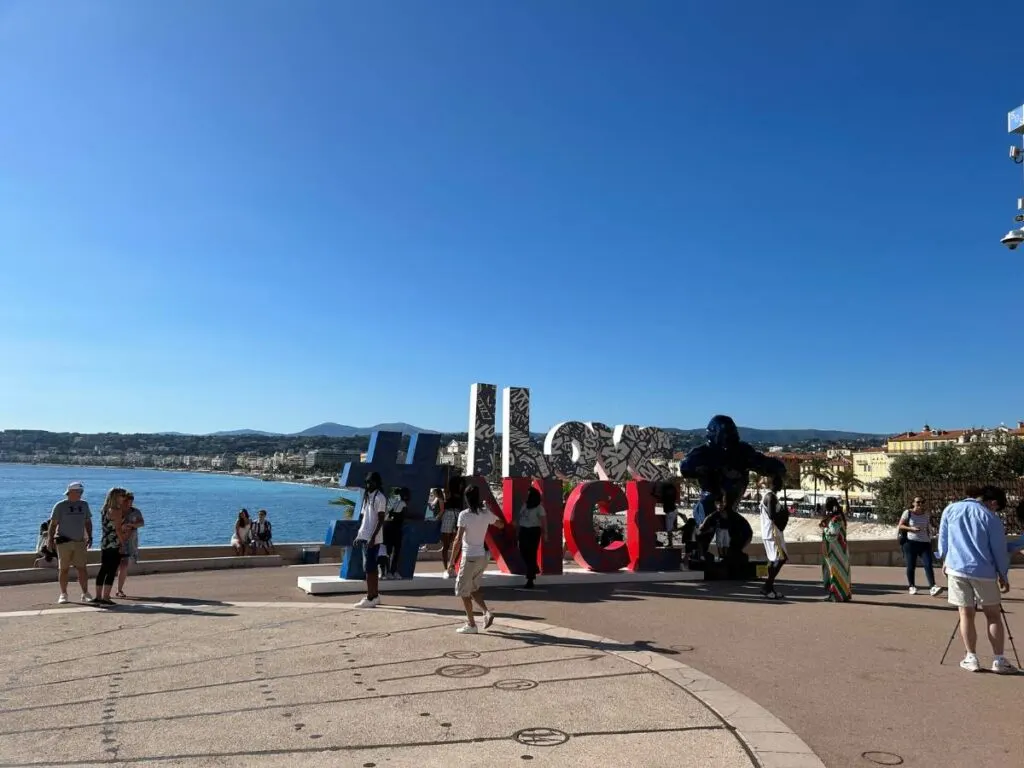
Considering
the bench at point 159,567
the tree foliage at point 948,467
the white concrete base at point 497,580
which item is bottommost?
the bench at point 159,567

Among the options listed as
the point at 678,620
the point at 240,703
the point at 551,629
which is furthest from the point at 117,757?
the point at 678,620

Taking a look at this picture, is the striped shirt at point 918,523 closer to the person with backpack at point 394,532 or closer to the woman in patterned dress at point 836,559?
the woman in patterned dress at point 836,559

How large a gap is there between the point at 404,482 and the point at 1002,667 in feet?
29.9

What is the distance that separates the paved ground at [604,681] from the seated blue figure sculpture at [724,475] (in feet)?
9.80

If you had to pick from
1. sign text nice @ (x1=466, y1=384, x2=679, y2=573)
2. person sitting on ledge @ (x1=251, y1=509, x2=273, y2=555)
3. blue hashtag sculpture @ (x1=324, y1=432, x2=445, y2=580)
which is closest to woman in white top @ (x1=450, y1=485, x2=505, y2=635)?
blue hashtag sculpture @ (x1=324, y1=432, x2=445, y2=580)

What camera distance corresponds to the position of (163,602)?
444 inches

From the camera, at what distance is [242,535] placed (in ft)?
58.2

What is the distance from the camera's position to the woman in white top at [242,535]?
58.2 feet

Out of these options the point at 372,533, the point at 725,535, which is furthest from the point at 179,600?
the point at 725,535

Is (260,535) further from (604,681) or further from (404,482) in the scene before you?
(604,681)

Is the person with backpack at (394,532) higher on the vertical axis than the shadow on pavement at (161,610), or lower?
higher

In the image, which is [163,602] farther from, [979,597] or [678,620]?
[979,597]

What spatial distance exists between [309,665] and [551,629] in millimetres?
2981

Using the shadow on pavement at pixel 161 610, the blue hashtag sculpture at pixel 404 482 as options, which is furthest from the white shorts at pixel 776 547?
the shadow on pavement at pixel 161 610
